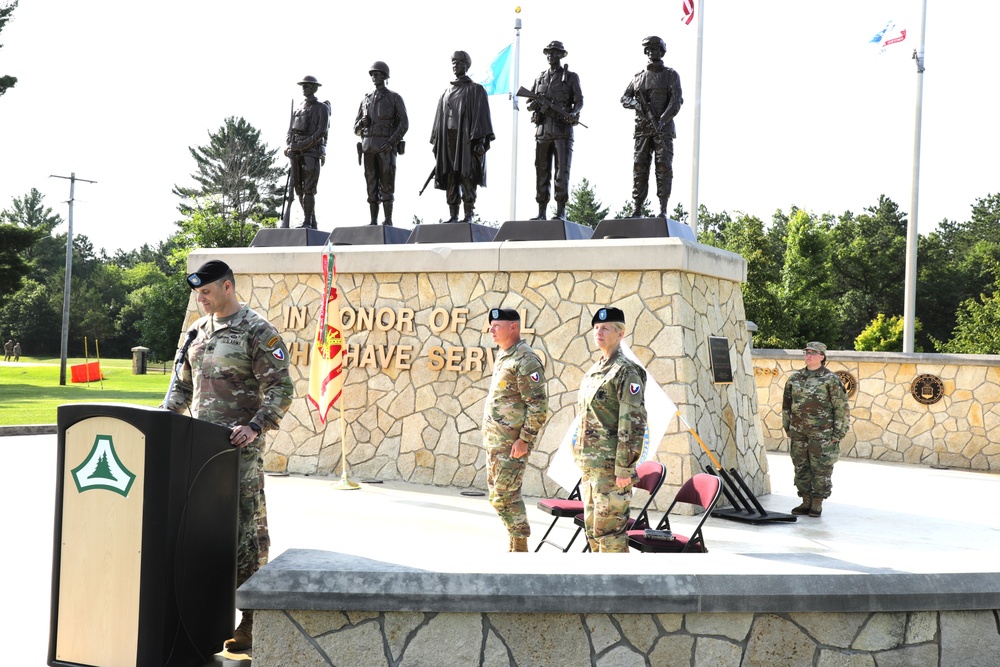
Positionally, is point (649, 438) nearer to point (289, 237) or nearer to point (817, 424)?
point (817, 424)

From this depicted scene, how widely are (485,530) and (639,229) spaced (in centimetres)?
372

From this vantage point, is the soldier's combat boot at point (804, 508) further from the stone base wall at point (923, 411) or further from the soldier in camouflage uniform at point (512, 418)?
the stone base wall at point (923, 411)

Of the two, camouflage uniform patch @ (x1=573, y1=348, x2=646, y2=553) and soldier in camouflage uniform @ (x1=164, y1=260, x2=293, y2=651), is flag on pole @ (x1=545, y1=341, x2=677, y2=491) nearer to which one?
camouflage uniform patch @ (x1=573, y1=348, x2=646, y2=553)

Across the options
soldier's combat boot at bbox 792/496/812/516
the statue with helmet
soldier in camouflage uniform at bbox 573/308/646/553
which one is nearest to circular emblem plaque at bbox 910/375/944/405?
soldier's combat boot at bbox 792/496/812/516

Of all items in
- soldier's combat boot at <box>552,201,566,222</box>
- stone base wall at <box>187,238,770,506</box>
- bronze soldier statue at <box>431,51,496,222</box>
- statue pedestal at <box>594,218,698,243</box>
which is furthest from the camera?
bronze soldier statue at <box>431,51,496,222</box>

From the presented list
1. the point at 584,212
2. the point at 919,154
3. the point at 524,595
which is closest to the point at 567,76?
the point at 524,595

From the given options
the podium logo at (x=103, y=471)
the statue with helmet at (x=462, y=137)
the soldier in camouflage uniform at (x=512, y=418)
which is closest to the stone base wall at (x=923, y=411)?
the statue with helmet at (x=462, y=137)

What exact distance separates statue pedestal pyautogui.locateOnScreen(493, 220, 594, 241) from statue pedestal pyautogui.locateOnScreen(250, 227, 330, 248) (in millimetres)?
2671

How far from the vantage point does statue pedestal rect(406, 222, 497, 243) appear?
1035cm

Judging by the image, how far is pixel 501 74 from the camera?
54.5 ft

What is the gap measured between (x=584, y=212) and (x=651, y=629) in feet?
175

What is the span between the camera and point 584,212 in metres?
55.9

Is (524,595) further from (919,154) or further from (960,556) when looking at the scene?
(919,154)

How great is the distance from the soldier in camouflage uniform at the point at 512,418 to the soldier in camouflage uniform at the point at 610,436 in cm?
45
